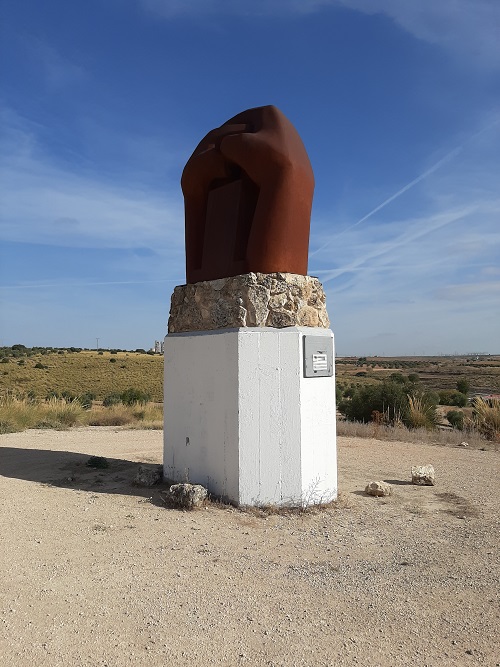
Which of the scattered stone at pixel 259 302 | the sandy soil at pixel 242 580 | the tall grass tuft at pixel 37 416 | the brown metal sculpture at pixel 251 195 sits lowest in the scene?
the sandy soil at pixel 242 580

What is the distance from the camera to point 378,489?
23.7 ft

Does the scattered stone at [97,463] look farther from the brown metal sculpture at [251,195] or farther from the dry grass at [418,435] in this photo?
the dry grass at [418,435]

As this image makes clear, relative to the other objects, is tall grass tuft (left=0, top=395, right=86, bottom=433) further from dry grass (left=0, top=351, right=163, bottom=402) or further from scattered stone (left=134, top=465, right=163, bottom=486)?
dry grass (left=0, top=351, right=163, bottom=402)

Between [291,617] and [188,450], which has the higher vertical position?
[188,450]

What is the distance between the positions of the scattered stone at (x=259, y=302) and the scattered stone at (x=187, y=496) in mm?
1922

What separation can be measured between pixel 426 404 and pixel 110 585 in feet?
44.9

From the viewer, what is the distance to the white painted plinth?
6.21m

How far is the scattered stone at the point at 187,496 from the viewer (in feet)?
20.2

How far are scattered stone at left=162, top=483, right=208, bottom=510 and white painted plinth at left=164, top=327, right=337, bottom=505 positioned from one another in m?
0.29

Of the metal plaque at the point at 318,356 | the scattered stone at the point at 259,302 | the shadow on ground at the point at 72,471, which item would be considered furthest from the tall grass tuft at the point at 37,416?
the metal plaque at the point at 318,356

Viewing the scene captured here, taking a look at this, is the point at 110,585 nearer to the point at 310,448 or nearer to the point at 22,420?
the point at 310,448

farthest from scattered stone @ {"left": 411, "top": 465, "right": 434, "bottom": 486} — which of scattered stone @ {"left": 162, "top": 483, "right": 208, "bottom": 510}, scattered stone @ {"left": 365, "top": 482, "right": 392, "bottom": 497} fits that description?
scattered stone @ {"left": 162, "top": 483, "right": 208, "bottom": 510}

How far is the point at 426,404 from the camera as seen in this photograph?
641 inches

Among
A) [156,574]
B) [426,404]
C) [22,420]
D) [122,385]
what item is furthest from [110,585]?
[122,385]
